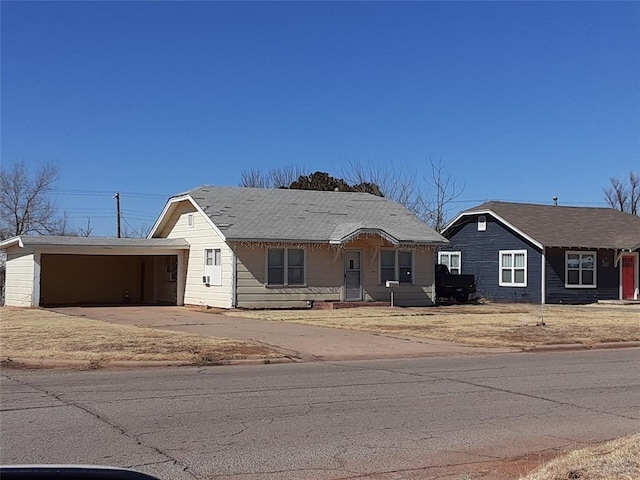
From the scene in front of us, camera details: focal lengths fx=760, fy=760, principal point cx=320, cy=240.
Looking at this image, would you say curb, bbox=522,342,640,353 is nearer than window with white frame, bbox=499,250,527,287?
Yes

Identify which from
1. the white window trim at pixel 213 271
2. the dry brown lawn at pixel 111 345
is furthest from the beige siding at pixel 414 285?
the dry brown lawn at pixel 111 345

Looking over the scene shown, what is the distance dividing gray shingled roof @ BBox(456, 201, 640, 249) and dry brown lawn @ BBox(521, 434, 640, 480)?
96.1 feet

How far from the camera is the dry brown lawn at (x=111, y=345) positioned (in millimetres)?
14547

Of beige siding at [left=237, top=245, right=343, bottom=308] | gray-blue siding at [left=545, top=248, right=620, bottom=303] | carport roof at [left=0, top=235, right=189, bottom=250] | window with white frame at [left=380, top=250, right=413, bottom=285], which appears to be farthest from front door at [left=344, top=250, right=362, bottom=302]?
gray-blue siding at [left=545, top=248, right=620, bottom=303]

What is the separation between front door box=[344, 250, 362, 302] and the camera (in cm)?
3086

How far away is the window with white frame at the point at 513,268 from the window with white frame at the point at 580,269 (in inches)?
78.3

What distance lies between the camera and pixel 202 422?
29.6 feet

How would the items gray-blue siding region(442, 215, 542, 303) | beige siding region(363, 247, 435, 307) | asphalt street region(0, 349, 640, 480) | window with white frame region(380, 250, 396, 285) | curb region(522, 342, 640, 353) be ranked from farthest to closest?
gray-blue siding region(442, 215, 542, 303) < window with white frame region(380, 250, 396, 285) < beige siding region(363, 247, 435, 307) < curb region(522, 342, 640, 353) < asphalt street region(0, 349, 640, 480)

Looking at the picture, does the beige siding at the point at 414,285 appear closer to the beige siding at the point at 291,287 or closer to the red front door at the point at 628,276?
the beige siding at the point at 291,287

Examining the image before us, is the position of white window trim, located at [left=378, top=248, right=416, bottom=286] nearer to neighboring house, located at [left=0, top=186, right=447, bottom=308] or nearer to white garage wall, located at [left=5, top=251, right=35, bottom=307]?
neighboring house, located at [left=0, top=186, right=447, bottom=308]

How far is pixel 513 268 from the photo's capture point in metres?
37.5

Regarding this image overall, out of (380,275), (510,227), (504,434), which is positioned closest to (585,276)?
(510,227)

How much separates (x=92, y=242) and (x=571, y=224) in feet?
78.6

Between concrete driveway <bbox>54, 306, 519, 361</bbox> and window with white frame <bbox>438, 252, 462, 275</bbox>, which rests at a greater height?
window with white frame <bbox>438, 252, 462, 275</bbox>
